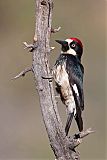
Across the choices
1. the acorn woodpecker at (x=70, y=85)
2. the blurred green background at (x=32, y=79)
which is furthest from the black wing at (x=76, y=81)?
the blurred green background at (x=32, y=79)

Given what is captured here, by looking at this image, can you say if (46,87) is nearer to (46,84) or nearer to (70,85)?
(46,84)

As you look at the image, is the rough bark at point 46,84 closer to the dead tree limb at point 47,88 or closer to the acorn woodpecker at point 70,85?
the dead tree limb at point 47,88

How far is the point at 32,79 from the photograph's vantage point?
11188mm

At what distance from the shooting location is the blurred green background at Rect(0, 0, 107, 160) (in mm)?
9406

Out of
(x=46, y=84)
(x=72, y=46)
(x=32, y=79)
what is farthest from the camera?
(x=32, y=79)

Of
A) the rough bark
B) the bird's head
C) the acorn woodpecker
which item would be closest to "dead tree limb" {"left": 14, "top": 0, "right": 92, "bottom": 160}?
the rough bark

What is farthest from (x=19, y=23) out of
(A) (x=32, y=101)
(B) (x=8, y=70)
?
(A) (x=32, y=101)

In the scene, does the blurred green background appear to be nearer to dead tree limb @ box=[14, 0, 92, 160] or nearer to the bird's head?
the bird's head

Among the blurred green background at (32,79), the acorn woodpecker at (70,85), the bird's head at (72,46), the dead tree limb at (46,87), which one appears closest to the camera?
the dead tree limb at (46,87)

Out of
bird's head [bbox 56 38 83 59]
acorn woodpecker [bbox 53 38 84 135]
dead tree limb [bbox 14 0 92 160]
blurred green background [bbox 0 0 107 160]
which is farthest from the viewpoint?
blurred green background [bbox 0 0 107 160]

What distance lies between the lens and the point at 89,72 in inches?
455

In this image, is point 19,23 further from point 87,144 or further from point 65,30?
point 87,144

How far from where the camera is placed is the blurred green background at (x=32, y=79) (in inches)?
370

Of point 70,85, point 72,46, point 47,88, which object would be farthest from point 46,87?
point 72,46
